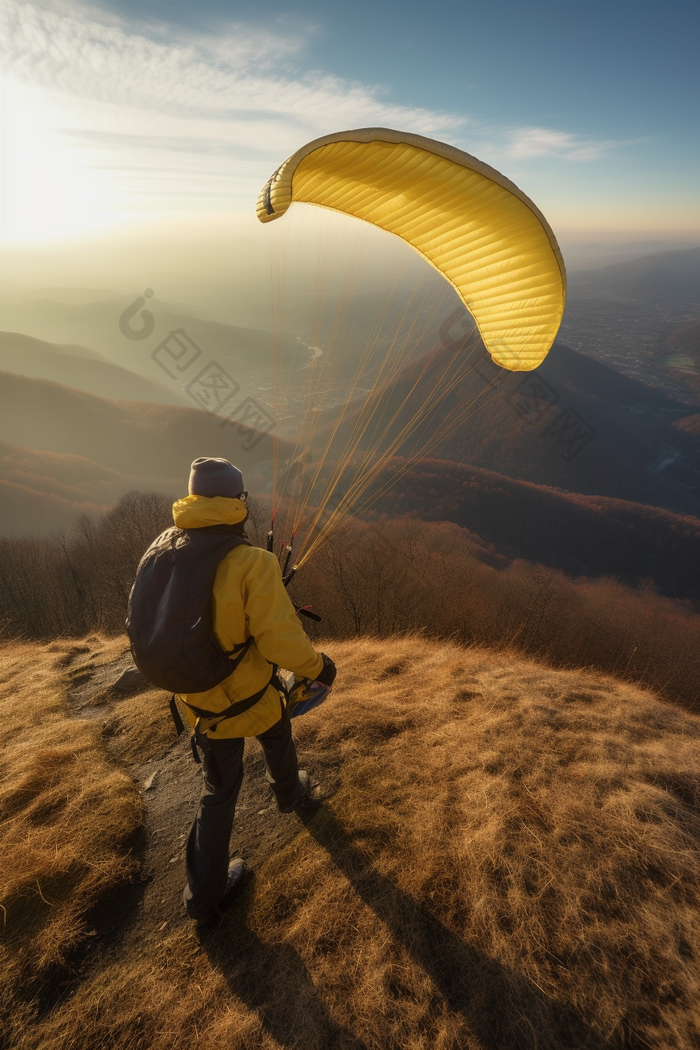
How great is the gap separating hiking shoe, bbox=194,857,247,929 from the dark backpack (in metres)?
1.88

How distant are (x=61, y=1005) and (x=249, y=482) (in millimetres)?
94428

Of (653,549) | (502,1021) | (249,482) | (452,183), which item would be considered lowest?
(653,549)

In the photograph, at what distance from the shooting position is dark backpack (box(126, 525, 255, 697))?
2.57 m

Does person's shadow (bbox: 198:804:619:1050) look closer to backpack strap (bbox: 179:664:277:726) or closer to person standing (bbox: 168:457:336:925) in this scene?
person standing (bbox: 168:457:336:925)

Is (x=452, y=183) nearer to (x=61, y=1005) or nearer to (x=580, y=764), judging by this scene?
(x=580, y=764)

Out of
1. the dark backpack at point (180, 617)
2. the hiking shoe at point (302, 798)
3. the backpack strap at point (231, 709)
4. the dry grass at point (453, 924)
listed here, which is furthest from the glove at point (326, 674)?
the dry grass at point (453, 924)

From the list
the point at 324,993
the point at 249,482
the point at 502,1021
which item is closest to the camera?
the point at 502,1021

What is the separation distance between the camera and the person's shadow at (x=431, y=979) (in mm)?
2545

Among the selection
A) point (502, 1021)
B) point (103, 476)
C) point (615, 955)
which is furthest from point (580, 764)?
point (103, 476)

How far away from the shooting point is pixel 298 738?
4.92 m

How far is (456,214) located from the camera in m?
4.93

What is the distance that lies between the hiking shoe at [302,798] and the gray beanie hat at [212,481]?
9.00 feet

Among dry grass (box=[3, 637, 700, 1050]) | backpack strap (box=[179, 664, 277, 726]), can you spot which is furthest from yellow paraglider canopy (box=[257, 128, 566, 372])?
dry grass (box=[3, 637, 700, 1050])

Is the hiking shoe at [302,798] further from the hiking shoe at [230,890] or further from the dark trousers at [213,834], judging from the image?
the dark trousers at [213,834]
